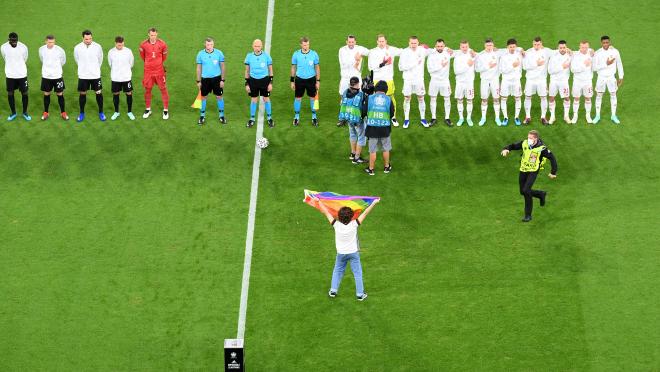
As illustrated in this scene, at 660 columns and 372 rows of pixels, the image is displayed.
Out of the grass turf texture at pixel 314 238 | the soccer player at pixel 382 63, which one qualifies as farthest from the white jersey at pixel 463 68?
the soccer player at pixel 382 63

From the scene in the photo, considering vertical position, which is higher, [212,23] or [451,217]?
[212,23]

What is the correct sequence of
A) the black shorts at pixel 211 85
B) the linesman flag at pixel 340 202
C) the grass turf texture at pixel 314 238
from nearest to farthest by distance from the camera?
the grass turf texture at pixel 314 238, the linesman flag at pixel 340 202, the black shorts at pixel 211 85

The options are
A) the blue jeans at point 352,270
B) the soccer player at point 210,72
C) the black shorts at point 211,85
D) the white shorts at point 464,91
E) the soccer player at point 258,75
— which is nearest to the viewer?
the blue jeans at point 352,270

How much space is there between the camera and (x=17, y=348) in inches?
904

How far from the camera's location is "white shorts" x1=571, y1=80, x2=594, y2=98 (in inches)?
1175

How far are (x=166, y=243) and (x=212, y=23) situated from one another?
29.4 feet

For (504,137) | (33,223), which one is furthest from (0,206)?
(504,137)

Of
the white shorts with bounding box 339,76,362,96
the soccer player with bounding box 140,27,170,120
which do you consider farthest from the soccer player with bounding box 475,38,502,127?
the soccer player with bounding box 140,27,170,120

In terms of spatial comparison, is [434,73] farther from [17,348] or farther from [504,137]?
[17,348]

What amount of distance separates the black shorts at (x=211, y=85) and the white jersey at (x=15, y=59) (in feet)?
12.7

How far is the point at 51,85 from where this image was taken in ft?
97.1

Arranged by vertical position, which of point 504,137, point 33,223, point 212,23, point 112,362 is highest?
point 212,23

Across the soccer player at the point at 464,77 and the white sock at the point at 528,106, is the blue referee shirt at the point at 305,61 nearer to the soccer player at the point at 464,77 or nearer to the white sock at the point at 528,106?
the soccer player at the point at 464,77

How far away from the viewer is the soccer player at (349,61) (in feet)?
97.9
